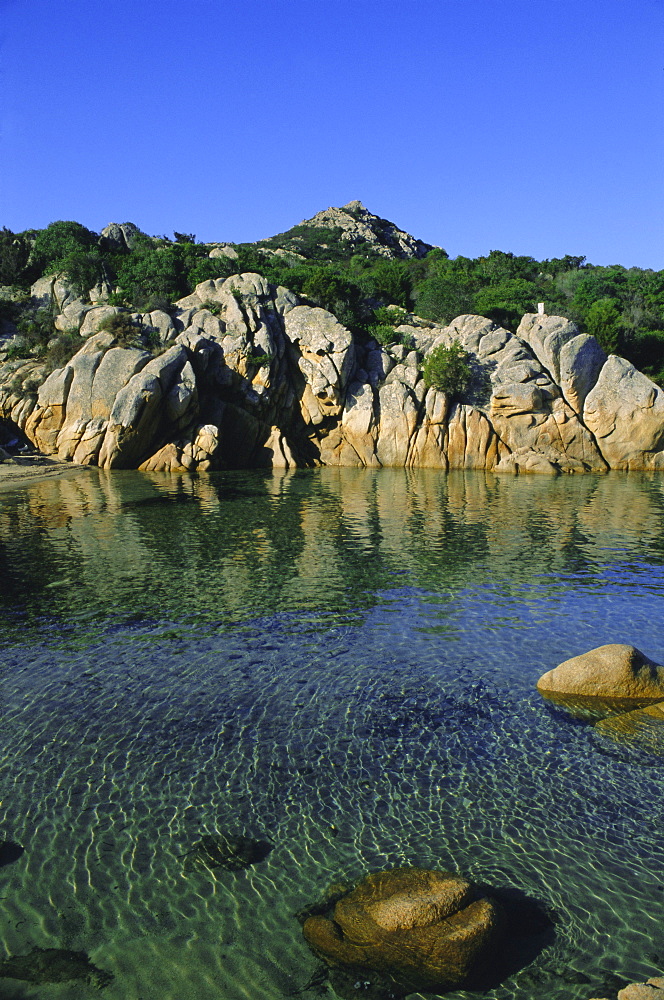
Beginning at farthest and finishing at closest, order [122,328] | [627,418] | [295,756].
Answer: [122,328] < [627,418] < [295,756]

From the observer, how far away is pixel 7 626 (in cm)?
1520

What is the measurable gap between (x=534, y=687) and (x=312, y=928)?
21.8ft

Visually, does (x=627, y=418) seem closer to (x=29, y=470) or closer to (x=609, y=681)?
(x=609, y=681)

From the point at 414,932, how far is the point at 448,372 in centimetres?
4781

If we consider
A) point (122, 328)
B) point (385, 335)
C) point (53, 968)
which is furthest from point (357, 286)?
point (53, 968)

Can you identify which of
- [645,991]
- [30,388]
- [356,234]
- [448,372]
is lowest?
[645,991]

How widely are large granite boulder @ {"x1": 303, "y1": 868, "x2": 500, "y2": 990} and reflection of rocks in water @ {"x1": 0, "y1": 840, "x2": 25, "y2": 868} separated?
352 centimetres

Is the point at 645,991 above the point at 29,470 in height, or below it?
below

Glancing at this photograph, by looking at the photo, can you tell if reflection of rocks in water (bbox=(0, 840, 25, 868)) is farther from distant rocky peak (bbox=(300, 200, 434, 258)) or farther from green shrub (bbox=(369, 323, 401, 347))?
distant rocky peak (bbox=(300, 200, 434, 258))

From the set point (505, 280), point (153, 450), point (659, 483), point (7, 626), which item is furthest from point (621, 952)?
A: point (505, 280)

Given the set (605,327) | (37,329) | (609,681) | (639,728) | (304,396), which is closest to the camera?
(639,728)

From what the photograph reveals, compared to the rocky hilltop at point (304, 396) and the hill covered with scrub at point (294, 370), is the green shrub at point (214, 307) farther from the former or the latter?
the hill covered with scrub at point (294, 370)

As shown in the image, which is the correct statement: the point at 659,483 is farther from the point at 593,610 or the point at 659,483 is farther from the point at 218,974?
the point at 218,974

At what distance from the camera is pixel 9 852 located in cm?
762
